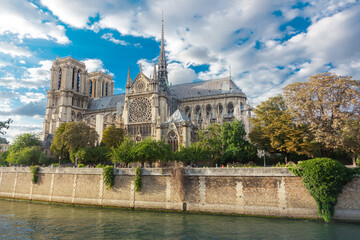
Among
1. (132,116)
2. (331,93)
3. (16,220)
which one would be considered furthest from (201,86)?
(16,220)


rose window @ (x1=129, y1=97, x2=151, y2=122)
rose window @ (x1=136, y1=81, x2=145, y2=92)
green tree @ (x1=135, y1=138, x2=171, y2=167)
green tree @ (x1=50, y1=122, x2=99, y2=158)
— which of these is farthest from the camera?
rose window @ (x1=136, y1=81, x2=145, y2=92)

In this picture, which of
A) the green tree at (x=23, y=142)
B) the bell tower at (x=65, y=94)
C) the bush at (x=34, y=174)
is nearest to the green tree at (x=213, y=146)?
the bush at (x=34, y=174)

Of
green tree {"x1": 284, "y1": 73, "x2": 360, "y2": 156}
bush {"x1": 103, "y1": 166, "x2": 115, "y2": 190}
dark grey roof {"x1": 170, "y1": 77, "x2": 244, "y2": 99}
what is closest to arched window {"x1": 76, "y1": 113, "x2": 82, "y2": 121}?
dark grey roof {"x1": 170, "y1": 77, "x2": 244, "y2": 99}

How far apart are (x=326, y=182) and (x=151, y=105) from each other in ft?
130

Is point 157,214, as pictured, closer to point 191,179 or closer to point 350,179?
point 191,179

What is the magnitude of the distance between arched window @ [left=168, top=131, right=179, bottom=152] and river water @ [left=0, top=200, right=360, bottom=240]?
1629cm

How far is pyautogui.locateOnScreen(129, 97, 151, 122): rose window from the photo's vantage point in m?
55.2

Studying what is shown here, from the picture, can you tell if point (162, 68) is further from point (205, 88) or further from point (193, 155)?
point (193, 155)

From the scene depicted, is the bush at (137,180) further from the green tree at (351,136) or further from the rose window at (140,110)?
the rose window at (140,110)

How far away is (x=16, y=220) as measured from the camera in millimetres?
21141

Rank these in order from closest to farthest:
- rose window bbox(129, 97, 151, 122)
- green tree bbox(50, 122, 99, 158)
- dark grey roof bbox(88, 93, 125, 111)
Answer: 1. green tree bbox(50, 122, 99, 158)
2. rose window bbox(129, 97, 151, 122)
3. dark grey roof bbox(88, 93, 125, 111)

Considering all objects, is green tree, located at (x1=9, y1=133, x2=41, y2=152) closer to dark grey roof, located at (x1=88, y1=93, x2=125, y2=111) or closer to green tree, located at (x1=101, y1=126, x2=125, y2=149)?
green tree, located at (x1=101, y1=126, x2=125, y2=149)

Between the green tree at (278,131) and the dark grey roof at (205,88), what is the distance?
88.2 feet

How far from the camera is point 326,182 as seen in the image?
18.9 meters
